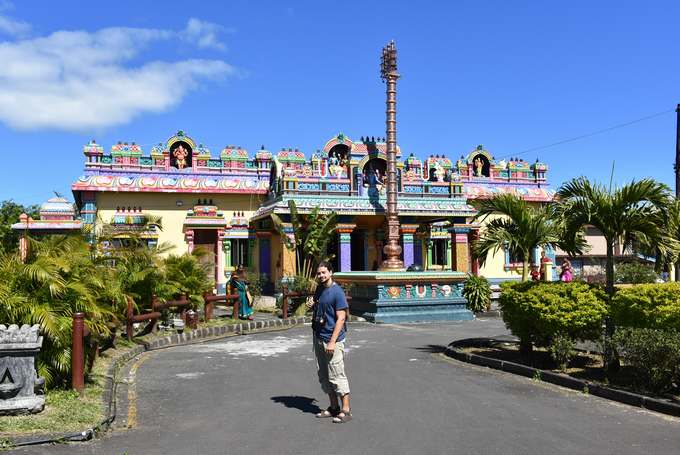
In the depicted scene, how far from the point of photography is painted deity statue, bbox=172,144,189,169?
92.5 ft

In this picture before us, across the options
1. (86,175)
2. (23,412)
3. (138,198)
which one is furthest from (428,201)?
(23,412)

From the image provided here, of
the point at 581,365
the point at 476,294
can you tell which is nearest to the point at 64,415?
the point at 581,365

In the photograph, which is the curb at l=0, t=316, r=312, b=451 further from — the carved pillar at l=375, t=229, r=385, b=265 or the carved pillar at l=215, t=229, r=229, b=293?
the carved pillar at l=215, t=229, r=229, b=293

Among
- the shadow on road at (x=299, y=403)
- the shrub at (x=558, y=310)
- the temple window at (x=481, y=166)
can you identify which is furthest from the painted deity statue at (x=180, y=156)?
the shadow on road at (x=299, y=403)

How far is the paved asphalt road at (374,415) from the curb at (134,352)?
5.0 inches

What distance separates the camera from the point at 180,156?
2823 cm

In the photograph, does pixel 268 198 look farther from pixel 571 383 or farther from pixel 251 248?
pixel 571 383

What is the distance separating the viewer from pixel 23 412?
631 cm

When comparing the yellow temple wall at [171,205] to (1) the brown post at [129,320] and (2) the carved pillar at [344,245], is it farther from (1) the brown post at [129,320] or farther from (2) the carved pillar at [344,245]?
(1) the brown post at [129,320]

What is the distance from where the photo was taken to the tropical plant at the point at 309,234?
22344 millimetres

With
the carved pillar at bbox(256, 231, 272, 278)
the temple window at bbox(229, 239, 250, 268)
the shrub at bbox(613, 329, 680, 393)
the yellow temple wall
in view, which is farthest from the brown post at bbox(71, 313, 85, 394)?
the temple window at bbox(229, 239, 250, 268)

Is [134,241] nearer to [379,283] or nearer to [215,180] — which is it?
[379,283]

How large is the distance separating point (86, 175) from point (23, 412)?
72.1 feet

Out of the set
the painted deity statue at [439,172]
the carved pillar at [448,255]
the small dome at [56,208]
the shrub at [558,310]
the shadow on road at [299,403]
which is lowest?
the shadow on road at [299,403]
